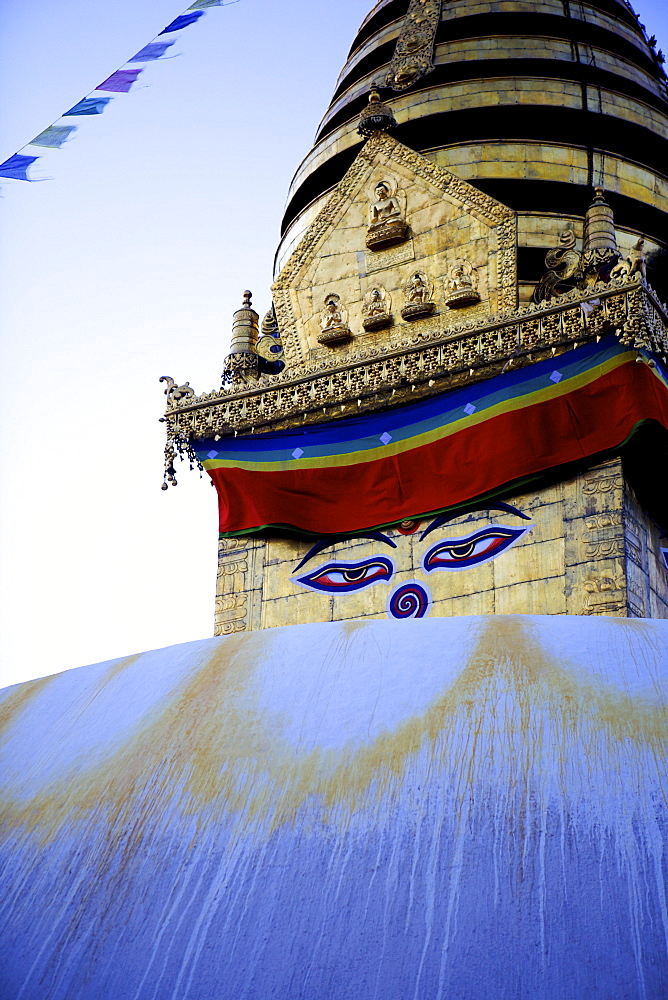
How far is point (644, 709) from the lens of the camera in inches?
216

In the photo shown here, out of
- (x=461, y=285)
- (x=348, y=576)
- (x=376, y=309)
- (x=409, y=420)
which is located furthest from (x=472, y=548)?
(x=376, y=309)

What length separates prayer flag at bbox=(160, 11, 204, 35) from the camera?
13.1 meters

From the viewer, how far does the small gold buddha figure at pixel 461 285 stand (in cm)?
1375

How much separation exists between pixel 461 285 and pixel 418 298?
0.54m

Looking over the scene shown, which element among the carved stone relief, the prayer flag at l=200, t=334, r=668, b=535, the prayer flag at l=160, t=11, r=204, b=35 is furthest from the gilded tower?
the prayer flag at l=160, t=11, r=204, b=35

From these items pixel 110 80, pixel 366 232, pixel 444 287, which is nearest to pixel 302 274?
pixel 366 232

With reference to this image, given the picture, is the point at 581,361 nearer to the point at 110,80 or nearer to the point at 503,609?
the point at 503,609

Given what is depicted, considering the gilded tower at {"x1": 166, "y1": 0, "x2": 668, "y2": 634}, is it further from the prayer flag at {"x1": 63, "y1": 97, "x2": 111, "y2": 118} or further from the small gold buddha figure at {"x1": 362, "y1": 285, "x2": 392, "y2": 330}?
the prayer flag at {"x1": 63, "y1": 97, "x2": 111, "y2": 118}

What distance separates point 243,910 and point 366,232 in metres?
11.3

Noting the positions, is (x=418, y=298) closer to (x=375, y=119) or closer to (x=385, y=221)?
(x=385, y=221)

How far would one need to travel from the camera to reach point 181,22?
13.3m

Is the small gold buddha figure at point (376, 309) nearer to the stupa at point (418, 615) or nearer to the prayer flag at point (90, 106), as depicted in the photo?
the stupa at point (418, 615)

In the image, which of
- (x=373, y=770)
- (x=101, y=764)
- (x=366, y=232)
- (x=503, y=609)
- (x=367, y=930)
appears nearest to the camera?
(x=367, y=930)

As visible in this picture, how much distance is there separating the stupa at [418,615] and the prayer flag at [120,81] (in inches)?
144
